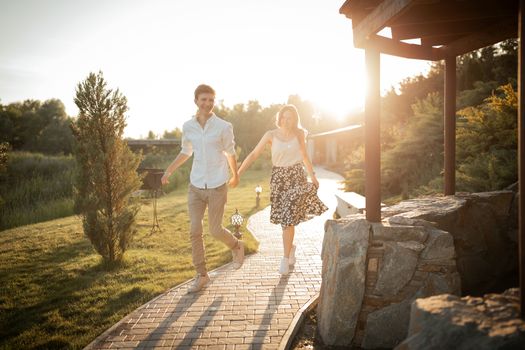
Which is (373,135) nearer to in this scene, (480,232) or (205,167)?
(480,232)

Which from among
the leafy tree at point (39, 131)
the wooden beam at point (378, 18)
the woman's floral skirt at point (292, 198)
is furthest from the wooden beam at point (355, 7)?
the leafy tree at point (39, 131)

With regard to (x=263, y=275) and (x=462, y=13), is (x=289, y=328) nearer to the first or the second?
(x=263, y=275)

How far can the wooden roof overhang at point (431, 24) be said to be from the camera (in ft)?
11.9

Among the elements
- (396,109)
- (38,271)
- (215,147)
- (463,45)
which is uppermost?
(396,109)

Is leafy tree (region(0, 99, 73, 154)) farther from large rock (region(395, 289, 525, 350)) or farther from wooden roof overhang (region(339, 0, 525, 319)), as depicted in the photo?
large rock (region(395, 289, 525, 350))

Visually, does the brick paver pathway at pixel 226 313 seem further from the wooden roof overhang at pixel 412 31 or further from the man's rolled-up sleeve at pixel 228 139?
the man's rolled-up sleeve at pixel 228 139

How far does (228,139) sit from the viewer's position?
4.80 m

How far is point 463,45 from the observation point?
16.0ft

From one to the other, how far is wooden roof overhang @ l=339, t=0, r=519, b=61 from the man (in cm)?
189

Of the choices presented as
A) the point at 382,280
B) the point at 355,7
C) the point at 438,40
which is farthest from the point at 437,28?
the point at 382,280

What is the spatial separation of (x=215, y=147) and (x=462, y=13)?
3069mm

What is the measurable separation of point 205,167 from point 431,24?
122 inches

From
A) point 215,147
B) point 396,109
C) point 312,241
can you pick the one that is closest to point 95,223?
point 215,147

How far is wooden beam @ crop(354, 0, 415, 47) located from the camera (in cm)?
327
